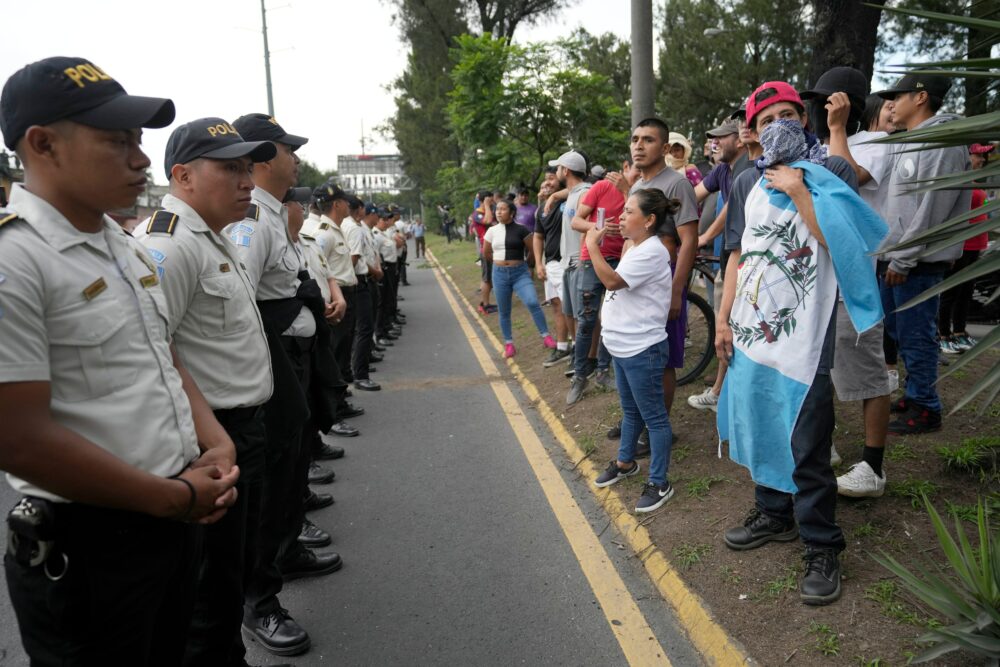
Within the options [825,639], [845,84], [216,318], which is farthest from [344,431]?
[845,84]

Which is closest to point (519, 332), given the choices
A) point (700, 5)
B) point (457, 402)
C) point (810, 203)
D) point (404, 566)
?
point (457, 402)

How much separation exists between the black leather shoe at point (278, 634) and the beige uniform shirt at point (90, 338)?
146 cm

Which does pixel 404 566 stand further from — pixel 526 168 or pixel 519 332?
pixel 526 168

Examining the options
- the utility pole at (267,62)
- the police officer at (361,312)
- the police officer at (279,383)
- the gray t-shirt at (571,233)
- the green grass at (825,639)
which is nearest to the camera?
the green grass at (825,639)

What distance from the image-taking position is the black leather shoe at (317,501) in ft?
14.1

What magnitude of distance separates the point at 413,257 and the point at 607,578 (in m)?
31.7

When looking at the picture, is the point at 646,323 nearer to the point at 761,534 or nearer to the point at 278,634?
the point at 761,534

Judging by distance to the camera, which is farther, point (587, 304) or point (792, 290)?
point (587, 304)

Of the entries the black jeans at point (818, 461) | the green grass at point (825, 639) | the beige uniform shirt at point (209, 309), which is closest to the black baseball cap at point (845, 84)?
the black jeans at point (818, 461)

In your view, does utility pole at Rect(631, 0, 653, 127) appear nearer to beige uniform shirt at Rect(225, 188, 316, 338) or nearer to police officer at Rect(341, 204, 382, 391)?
police officer at Rect(341, 204, 382, 391)

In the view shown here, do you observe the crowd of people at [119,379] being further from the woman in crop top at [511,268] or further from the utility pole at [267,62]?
the utility pole at [267,62]

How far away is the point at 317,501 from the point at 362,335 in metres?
3.61

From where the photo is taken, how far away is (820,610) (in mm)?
2695

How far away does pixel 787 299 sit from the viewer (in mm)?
2863
